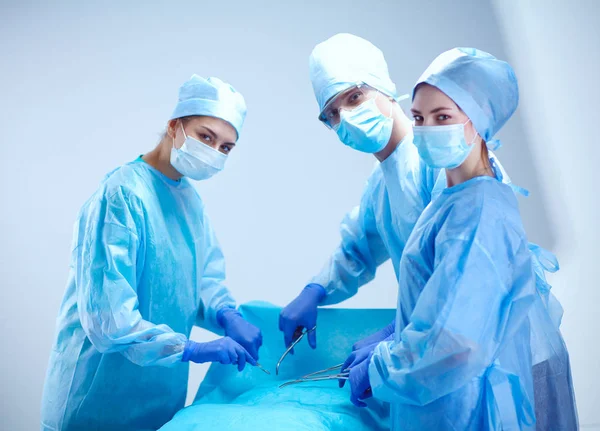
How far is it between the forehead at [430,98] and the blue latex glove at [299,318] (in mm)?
877

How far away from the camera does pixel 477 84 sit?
133 centimetres

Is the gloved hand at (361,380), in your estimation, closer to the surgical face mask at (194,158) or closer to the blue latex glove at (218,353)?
the blue latex glove at (218,353)

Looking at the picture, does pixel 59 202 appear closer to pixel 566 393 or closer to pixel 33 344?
pixel 33 344

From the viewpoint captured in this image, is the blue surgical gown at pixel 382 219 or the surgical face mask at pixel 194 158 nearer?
the blue surgical gown at pixel 382 219

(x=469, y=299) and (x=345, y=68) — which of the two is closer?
(x=469, y=299)

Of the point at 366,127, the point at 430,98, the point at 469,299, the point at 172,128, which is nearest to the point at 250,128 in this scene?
the point at 172,128

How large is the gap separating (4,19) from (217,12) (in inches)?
39.9

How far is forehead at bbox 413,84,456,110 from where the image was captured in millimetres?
1329

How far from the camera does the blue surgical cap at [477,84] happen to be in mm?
1319

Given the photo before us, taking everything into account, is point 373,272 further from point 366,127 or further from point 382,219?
point 366,127

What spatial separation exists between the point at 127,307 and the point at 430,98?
0.93 metres

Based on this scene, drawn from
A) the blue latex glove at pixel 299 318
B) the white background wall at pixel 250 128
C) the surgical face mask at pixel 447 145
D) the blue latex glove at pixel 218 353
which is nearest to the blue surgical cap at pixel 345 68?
the surgical face mask at pixel 447 145

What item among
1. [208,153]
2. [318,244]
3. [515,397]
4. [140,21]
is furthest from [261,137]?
[515,397]

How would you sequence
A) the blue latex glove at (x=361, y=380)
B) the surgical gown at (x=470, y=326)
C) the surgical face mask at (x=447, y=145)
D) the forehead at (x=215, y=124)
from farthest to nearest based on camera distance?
the forehead at (x=215, y=124), the blue latex glove at (x=361, y=380), the surgical face mask at (x=447, y=145), the surgical gown at (x=470, y=326)
